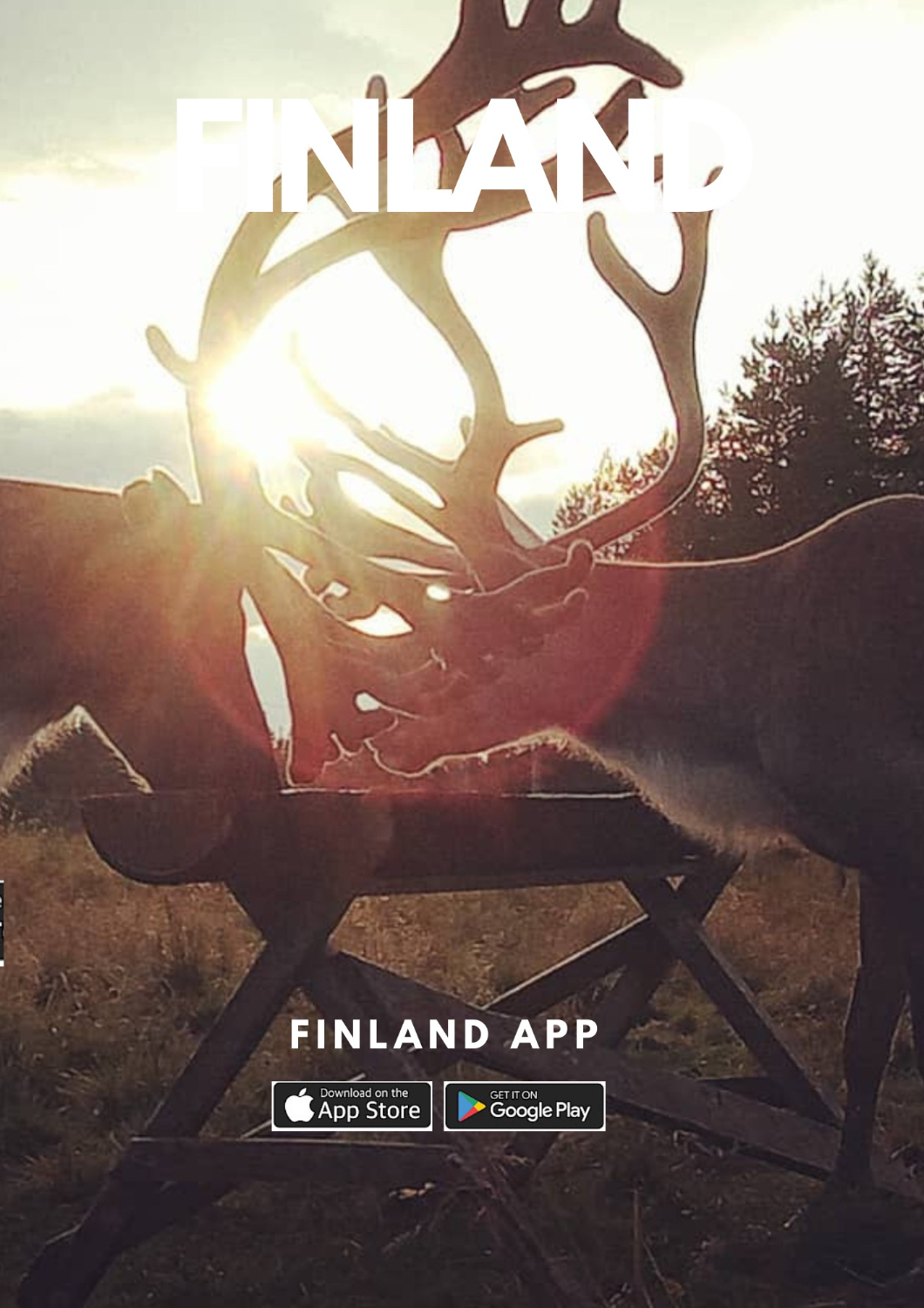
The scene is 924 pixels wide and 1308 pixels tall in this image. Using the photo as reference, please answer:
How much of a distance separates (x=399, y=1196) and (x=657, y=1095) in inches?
21.9

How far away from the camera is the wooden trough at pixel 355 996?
207 cm

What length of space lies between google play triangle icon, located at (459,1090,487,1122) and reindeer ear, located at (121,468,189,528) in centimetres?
103

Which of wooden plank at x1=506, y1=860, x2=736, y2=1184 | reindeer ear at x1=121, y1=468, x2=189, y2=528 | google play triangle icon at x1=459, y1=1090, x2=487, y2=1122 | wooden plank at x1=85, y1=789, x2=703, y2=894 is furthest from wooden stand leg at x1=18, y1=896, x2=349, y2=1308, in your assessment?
wooden plank at x1=506, y1=860, x2=736, y2=1184

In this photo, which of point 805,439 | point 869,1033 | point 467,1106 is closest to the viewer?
point 467,1106

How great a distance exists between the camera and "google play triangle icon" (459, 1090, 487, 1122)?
7.98 feet

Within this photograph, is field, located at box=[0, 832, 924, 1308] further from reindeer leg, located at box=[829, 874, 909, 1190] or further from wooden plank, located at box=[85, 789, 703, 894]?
wooden plank, located at box=[85, 789, 703, 894]

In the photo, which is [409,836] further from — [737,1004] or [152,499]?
[737,1004]


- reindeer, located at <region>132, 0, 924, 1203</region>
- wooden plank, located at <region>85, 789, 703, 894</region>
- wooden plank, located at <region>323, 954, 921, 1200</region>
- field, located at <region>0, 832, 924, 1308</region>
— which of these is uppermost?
reindeer, located at <region>132, 0, 924, 1203</region>

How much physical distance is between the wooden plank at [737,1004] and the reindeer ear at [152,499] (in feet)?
4.35

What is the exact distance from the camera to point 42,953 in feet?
15.4

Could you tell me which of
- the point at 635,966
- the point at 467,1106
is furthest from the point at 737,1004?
the point at 467,1106

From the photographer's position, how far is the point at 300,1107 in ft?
8.56

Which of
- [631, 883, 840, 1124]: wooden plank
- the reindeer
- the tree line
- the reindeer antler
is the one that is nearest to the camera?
the reindeer antler

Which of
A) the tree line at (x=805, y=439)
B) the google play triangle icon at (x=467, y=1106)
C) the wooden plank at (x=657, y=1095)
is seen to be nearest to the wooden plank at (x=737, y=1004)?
the wooden plank at (x=657, y=1095)
